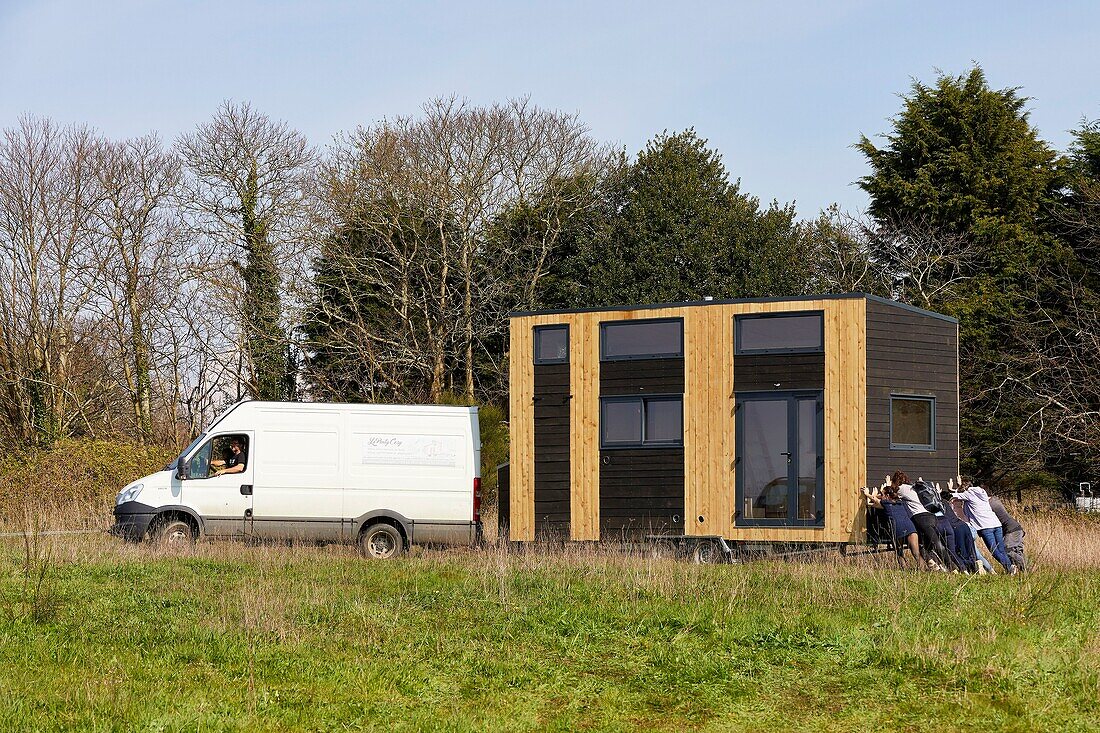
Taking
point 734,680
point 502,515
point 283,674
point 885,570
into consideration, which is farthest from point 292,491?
point 734,680

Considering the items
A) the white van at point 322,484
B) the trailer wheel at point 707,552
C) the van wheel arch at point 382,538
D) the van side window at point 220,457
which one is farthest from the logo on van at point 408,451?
the trailer wheel at point 707,552

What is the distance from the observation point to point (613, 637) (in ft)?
32.2

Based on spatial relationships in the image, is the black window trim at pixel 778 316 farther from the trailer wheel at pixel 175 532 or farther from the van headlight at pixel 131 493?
the van headlight at pixel 131 493

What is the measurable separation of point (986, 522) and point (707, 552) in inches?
154

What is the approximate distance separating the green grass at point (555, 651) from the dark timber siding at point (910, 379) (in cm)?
325

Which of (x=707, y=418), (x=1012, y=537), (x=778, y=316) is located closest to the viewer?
(x=1012, y=537)

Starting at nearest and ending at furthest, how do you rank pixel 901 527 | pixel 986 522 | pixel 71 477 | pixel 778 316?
pixel 986 522 < pixel 901 527 < pixel 778 316 < pixel 71 477

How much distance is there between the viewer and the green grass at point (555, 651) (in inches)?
289

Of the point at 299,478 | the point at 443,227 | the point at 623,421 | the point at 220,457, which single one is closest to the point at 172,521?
the point at 220,457

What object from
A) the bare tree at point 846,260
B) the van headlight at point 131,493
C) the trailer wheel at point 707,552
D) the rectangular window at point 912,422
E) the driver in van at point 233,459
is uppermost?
the bare tree at point 846,260

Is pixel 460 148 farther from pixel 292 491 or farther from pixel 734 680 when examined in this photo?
pixel 734 680

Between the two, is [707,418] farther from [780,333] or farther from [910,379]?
[910,379]

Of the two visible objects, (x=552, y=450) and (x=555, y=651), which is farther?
(x=552, y=450)

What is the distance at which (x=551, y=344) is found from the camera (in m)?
18.2
